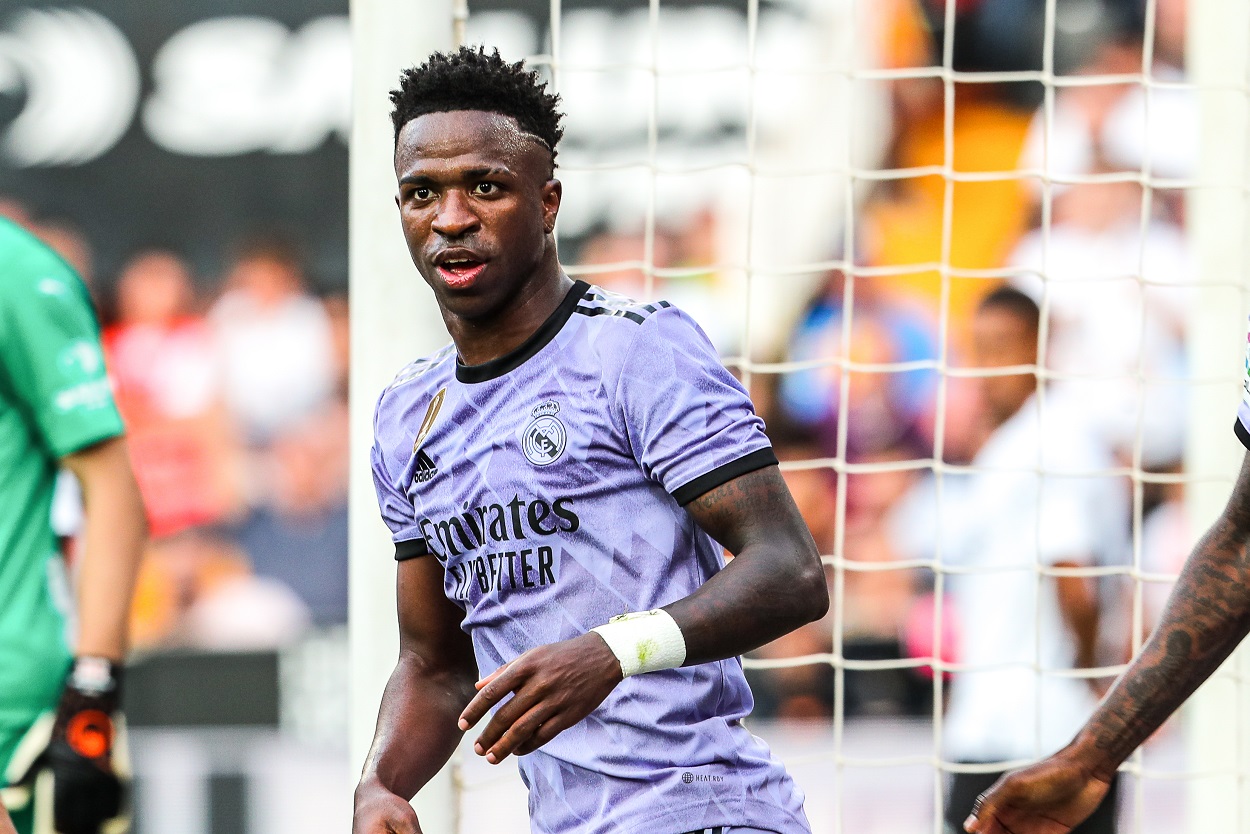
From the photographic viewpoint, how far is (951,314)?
22.7 feet

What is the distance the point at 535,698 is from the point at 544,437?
46 cm

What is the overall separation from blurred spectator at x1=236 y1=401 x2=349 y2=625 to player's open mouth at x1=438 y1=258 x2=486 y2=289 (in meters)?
4.87

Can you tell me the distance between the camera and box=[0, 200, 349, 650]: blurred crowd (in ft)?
22.9

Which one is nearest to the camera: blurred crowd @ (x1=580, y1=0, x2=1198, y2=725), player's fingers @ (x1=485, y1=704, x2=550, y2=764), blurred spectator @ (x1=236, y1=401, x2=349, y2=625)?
player's fingers @ (x1=485, y1=704, x2=550, y2=764)

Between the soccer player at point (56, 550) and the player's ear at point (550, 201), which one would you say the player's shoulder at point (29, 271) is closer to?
the soccer player at point (56, 550)

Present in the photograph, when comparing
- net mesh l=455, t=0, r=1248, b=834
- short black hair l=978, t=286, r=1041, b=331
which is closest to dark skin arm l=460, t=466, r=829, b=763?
short black hair l=978, t=286, r=1041, b=331

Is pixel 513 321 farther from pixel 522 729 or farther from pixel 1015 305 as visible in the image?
pixel 1015 305

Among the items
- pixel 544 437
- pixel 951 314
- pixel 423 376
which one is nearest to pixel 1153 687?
pixel 544 437

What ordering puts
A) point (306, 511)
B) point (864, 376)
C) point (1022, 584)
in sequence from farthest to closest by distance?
1. point (306, 511)
2. point (864, 376)
3. point (1022, 584)

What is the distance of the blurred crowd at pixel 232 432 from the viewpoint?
274 inches

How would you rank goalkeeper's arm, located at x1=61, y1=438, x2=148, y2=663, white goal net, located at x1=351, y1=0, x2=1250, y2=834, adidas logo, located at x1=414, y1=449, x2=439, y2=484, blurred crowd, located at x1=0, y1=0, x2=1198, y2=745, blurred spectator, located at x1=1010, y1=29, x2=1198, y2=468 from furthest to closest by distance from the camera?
1. blurred crowd, located at x1=0, y1=0, x2=1198, y2=745
2. blurred spectator, located at x1=1010, y1=29, x2=1198, y2=468
3. white goal net, located at x1=351, y1=0, x2=1250, y2=834
4. goalkeeper's arm, located at x1=61, y1=438, x2=148, y2=663
5. adidas logo, located at x1=414, y1=449, x2=439, y2=484

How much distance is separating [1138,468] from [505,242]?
2.17m

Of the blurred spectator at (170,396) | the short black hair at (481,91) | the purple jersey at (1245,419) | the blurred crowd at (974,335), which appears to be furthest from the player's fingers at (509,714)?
the blurred spectator at (170,396)

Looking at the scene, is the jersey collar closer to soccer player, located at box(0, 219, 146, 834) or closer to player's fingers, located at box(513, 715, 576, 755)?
player's fingers, located at box(513, 715, 576, 755)
